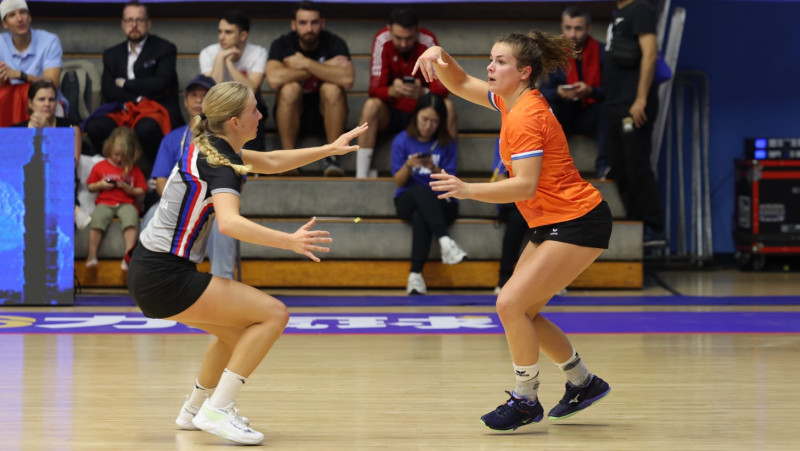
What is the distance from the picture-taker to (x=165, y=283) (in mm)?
3801

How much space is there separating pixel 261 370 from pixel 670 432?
209cm

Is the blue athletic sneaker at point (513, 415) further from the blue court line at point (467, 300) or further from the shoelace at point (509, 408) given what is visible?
the blue court line at point (467, 300)

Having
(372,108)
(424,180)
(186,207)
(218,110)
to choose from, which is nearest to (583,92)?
(424,180)

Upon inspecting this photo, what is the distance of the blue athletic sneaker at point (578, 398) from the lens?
412 cm

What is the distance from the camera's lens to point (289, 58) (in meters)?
8.19

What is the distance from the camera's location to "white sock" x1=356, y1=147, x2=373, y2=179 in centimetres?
821

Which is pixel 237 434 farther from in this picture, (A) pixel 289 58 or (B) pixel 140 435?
(A) pixel 289 58

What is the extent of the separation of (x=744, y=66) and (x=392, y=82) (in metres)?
3.58

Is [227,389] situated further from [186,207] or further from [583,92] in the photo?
[583,92]

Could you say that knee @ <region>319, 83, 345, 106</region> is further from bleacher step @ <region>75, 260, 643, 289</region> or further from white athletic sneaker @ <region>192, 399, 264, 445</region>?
white athletic sneaker @ <region>192, 399, 264, 445</region>

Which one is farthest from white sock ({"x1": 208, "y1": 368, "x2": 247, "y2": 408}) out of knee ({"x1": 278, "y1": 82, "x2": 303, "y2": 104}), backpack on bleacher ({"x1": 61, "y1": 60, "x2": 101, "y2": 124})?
backpack on bleacher ({"x1": 61, "y1": 60, "x2": 101, "y2": 124})

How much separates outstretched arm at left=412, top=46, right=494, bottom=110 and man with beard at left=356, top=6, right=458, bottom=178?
3758 millimetres

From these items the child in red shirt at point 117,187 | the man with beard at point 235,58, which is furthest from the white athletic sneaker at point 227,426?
the man with beard at point 235,58

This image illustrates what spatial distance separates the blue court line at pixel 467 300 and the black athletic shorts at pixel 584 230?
10.5 ft
